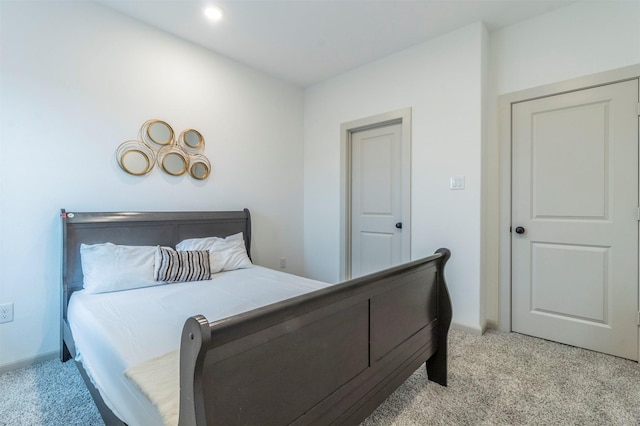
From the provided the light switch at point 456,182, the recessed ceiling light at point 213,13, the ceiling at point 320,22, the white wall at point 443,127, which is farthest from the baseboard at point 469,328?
the recessed ceiling light at point 213,13

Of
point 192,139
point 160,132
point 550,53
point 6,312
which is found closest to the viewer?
point 6,312

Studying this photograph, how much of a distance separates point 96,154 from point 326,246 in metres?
2.40

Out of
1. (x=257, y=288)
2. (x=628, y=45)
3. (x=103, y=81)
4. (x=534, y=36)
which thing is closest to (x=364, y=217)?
(x=257, y=288)

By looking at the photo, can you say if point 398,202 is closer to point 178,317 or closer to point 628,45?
point 628,45

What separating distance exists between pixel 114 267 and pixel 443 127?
2.84 metres

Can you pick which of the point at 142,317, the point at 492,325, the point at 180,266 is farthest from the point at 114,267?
the point at 492,325

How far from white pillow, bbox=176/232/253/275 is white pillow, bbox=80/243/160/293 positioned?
41cm

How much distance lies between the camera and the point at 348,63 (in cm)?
319

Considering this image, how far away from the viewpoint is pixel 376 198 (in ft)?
10.7

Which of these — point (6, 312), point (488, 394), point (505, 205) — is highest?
point (505, 205)

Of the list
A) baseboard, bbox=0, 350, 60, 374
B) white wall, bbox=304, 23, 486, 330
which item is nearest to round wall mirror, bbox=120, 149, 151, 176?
baseboard, bbox=0, 350, 60, 374

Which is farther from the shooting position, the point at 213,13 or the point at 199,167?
the point at 199,167

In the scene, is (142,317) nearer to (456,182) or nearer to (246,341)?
(246,341)

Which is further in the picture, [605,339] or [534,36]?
[534,36]
